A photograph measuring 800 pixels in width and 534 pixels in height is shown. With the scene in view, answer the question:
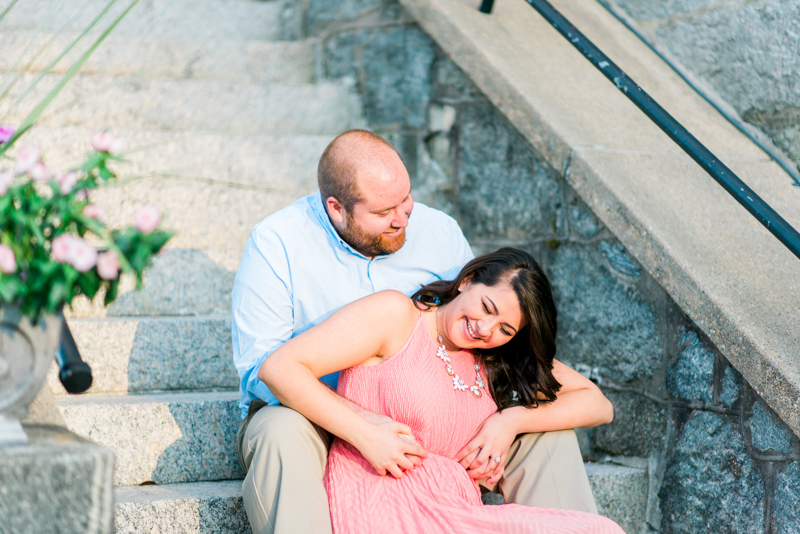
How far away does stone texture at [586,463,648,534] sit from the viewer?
209cm

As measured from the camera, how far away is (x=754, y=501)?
1.81m

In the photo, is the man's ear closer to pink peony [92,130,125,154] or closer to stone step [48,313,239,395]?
stone step [48,313,239,395]

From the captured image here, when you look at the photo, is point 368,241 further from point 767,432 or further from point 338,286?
point 767,432

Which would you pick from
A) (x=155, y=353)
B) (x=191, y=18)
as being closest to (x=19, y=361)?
(x=155, y=353)

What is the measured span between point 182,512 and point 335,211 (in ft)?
2.94

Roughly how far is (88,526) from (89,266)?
42 cm

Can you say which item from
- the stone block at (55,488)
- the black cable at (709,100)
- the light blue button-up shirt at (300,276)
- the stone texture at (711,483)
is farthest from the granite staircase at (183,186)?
the black cable at (709,100)

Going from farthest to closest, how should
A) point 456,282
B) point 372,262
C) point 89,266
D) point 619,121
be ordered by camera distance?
1. point 619,121
2. point 372,262
3. point 456,282
4. point 89,266

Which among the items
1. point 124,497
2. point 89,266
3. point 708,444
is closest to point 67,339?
point 89,266

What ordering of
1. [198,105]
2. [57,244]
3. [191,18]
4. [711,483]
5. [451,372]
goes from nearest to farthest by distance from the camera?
[57,244] < [451,372] < [711,483] < [198,105] < [191,18]

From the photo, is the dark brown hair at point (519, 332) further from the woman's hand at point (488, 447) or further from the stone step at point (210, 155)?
the stone step at point (210, 155)

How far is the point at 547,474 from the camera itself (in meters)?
1.86

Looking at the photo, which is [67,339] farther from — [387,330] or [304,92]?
[304,92]

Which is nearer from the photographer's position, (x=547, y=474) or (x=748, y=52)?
(x=547, y=474)
